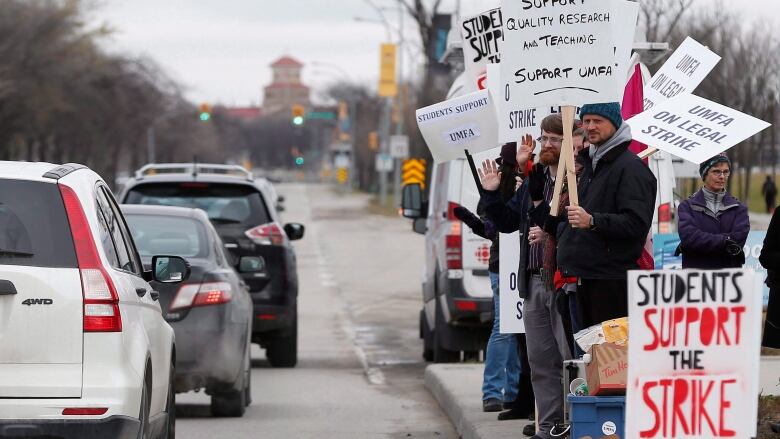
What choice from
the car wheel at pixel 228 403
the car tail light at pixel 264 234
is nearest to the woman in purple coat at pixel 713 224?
the car wheel at pixel 228 403

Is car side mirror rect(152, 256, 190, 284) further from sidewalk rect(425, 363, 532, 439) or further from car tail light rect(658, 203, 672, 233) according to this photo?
car tail light rect(658, 203, 672, 233)

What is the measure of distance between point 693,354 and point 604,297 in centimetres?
172

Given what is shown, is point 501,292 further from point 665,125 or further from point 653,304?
point 653,304

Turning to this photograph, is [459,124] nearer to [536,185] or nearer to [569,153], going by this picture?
[536,185]

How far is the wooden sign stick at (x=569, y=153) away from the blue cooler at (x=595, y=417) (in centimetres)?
94

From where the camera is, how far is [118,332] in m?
6.59

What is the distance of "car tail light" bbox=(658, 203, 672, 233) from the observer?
1377cm

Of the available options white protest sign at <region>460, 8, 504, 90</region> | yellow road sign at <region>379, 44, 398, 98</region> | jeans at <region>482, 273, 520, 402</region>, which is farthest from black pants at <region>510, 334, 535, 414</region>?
yellow road sign at <region>379, 44, 398, 98</region>

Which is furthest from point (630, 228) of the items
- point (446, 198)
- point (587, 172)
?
point (446, 198)

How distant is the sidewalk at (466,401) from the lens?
31.7 ft

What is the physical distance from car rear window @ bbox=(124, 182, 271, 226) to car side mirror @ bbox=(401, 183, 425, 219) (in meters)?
1.47

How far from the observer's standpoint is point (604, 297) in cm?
767

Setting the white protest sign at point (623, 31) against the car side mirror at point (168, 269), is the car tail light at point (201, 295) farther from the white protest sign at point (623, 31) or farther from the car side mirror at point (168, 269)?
the white protest sign at point (623, 31)

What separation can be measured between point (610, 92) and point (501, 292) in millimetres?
2185
